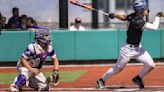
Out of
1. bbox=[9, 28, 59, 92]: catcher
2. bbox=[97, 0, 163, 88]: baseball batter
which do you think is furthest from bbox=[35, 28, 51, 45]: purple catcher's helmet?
bbox=[97, 0, 163, 88]: baseball batter

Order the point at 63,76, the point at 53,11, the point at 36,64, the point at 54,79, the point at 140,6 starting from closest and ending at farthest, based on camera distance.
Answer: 1. the point at 54,79
2. the point at 36,64
3. the point at 140,6
4. the point at 63,76
5. the point at 53,11

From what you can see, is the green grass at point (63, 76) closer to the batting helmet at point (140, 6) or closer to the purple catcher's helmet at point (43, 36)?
the purple catcher's helmet at point (43, 36)

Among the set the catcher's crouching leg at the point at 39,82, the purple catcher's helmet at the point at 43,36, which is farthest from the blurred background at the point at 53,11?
the purple catcher's helmet at the point at 43,36

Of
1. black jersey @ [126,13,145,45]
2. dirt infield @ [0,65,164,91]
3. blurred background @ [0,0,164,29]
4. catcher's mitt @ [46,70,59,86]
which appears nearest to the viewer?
catcher's mitt @ [46,70,59,86]

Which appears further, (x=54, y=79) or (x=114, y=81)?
(x=114, y=81)

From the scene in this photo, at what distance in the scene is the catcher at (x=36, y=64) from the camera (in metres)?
10.4

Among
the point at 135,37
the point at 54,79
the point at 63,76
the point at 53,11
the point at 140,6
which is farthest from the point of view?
the point at 53,11

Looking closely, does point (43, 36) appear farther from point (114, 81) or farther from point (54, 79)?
point (114, 81)

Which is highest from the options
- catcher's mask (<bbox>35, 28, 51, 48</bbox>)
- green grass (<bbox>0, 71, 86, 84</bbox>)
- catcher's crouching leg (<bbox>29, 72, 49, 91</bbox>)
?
catcher's mask (<bbox>35, 28, 51, 48</bbox>)

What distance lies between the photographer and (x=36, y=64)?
10.6 metres

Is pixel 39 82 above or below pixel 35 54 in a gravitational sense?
below

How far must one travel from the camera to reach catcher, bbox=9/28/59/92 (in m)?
10.4

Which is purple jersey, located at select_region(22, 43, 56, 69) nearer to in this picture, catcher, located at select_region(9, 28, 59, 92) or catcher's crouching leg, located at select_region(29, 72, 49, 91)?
catcher, located at select_region(9, 28, 59, 92)

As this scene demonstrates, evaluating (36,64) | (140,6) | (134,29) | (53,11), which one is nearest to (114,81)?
(134,29)
